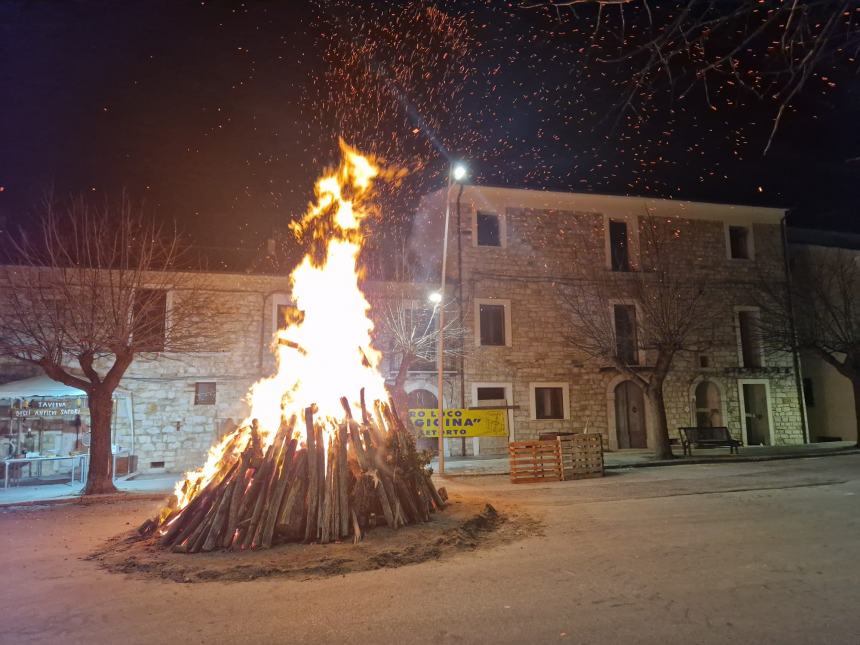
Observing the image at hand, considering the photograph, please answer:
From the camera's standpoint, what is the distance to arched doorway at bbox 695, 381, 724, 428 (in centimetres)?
2372

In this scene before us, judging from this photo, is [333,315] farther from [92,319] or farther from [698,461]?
[698,461]

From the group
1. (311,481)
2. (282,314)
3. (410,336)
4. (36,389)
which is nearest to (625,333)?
(410,336)

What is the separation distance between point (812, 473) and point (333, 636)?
1488 centimetres

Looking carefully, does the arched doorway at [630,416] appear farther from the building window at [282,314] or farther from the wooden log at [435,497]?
the wooden log at [435,497]

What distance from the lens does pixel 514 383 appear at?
2175 cm

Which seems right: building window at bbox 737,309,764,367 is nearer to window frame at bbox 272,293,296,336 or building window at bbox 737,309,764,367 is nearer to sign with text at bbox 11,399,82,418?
window frame at bbox 272,293,296,336

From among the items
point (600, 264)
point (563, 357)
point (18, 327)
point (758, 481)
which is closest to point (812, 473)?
point (758, 481)

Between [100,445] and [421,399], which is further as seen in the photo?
[421,399]

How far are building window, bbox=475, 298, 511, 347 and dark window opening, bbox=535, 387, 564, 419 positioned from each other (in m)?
2.34

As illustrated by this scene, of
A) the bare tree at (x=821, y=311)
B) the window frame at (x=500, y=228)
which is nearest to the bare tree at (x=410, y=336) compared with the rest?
the window frame at (x=500, y=228)

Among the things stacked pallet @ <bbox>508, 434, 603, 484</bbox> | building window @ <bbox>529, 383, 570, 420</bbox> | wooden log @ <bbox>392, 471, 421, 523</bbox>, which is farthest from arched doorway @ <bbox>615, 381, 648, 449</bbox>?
wooden log @ <bbox>392, 471, 421, 523</bbox>

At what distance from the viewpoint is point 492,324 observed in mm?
22188

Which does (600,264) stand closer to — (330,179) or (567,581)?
(330,179)

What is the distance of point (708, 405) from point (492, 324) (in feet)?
33.3
